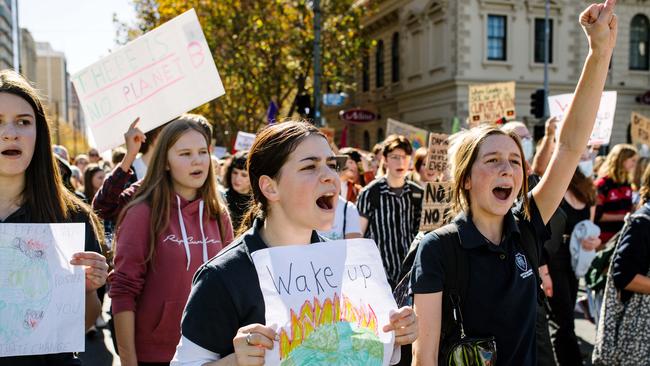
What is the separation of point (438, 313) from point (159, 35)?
336cm

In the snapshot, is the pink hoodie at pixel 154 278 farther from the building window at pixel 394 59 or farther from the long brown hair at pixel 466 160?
the building window at pixel 394 59

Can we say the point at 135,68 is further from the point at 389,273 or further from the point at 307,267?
the point at 307,267

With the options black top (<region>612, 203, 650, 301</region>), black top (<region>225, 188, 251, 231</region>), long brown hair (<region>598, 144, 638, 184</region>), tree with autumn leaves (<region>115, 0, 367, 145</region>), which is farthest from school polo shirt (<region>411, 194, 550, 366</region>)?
tree with autumn leaves (<region>115, 0, 367, 145</region>)

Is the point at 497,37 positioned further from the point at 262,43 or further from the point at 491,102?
the point at 491,102

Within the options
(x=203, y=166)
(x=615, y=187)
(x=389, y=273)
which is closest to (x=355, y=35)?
(x=615, y=187)

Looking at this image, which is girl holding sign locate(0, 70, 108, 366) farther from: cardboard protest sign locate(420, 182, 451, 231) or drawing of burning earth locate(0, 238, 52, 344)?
cardboard protest sign locate(420, 182, 451, 231)

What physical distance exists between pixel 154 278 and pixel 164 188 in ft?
1.55

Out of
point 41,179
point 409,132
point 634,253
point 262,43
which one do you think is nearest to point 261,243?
point 41,179

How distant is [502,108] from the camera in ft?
35.8

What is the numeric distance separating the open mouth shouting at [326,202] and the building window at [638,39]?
33619 millimetres

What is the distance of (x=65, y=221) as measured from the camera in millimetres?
2643

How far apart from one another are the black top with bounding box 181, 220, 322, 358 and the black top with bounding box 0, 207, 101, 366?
2.38 feet

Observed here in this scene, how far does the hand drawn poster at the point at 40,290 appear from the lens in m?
2.38

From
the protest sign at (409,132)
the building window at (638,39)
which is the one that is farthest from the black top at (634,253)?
the building window at (638,39)
